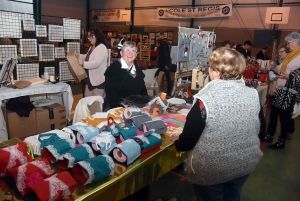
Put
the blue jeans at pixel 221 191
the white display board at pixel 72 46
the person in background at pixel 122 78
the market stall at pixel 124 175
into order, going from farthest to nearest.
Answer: the white display board at pixel 72 46, the person in background at pixel 122 78, the blue jeans at pixel 221 191, the market stall at pixel 124 175

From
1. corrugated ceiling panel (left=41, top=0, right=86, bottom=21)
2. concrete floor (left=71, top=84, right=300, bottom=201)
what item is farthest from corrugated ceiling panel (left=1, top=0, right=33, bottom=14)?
concrete floor (left=71, top=84, right=300, bottom=201)

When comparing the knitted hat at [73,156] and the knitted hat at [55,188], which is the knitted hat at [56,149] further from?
the knitted hat at [55,188]

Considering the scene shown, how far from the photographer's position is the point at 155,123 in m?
1.75

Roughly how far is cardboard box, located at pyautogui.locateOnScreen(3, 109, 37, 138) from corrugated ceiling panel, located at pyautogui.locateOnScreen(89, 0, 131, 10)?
8.95 m

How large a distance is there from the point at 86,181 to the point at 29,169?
0.82 feet

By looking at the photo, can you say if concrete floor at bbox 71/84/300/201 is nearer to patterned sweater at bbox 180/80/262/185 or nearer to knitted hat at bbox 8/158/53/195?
patterned sweater at bbox 180/80/262/185

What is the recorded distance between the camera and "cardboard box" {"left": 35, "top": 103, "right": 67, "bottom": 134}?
3.38 m

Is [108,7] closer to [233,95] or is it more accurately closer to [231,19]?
[231,19]

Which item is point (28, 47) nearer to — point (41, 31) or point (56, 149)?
point (41, 31)

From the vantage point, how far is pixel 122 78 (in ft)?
7.95

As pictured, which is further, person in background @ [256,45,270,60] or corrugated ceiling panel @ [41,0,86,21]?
corrugated ceiling panel @ [41,0,86,21]

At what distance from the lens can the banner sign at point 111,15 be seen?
36.2 ft

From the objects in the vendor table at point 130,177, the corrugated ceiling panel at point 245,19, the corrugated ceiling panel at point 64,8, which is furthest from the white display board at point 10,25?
the corrugated ceiling panel at point 64,8

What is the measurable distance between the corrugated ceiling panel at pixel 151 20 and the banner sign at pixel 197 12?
314 mm
